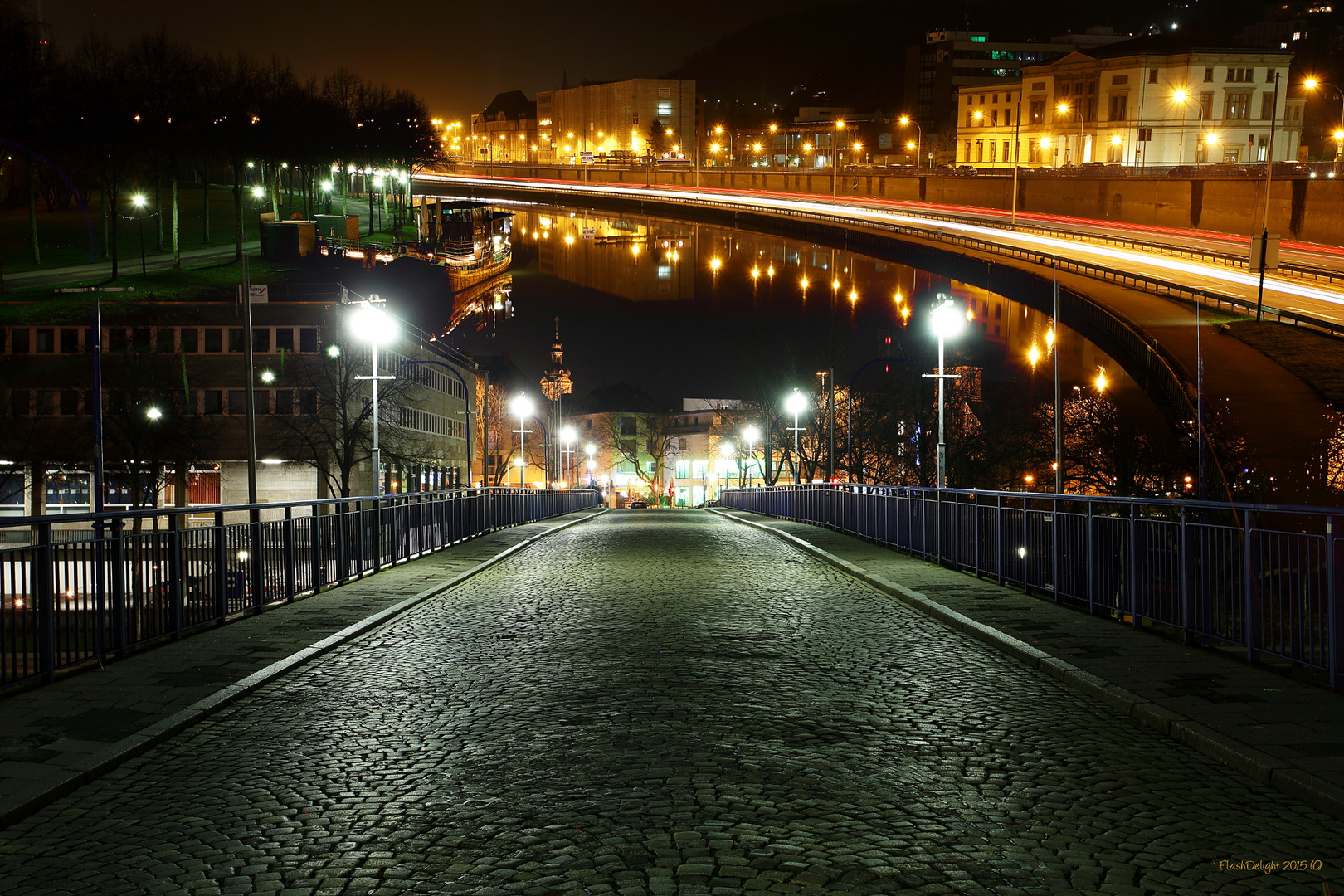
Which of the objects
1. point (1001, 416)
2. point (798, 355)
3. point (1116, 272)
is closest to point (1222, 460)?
point (1116, 272)

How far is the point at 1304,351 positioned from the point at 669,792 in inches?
1783

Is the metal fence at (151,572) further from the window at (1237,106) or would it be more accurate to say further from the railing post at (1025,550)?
the window at (1237,106)

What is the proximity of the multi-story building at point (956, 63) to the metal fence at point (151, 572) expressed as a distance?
167354 millimetres

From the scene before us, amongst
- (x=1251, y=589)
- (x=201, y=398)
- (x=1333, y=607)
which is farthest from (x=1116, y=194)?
(x=1333, y=607)

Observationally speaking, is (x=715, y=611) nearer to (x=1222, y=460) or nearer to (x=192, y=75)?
(x=1222, y=460)

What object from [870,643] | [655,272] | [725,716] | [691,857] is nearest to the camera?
[691,857]

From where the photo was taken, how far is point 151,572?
11445 mm

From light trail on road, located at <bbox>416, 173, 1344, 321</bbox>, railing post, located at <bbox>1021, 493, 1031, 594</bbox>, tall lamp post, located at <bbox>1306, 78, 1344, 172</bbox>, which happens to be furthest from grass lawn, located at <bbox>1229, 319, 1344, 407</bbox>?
railing post, located at <bbox>1021, 493, 1031, 594</bbox>

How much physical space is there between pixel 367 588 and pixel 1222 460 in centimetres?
3263

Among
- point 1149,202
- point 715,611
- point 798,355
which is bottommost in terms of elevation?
point 715,611

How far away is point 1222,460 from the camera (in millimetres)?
40188

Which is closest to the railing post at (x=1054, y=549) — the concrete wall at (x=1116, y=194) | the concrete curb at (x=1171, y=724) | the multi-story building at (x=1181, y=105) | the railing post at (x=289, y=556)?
the concrete curb at (x=1171, y=724)

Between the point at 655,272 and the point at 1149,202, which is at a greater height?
the point at 1149,202

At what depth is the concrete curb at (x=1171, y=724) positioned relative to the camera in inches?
245
